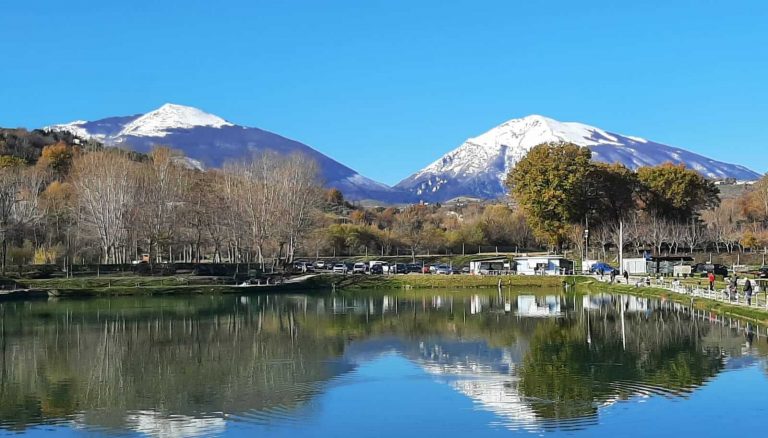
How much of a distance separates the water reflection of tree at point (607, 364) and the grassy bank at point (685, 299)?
7.21 feet

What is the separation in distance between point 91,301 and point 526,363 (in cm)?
3976

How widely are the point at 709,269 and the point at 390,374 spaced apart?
167 ft

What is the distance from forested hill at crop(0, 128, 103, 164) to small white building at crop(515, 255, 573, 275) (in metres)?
84.8

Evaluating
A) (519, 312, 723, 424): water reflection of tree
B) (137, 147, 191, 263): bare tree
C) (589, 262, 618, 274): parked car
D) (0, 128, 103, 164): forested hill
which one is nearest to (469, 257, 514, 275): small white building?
(589, 262, 618, 274): parked car

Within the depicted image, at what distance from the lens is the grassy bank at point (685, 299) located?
3366 centimetres

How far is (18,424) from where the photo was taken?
1803cm

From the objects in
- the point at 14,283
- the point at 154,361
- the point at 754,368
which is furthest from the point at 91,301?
the point at 754,368

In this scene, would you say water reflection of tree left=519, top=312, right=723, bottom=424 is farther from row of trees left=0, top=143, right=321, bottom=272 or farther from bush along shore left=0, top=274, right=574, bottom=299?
row of trees left=0, top=143, right=321, bottom=272

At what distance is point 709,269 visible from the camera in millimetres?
66812

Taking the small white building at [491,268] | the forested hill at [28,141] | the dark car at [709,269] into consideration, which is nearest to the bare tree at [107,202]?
the small white building at [491,268]

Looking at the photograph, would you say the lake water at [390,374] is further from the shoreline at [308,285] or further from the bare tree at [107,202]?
the bare tree at [107,202]

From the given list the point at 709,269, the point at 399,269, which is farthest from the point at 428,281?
the point at 709,269

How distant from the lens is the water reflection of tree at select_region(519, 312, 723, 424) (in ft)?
64.3

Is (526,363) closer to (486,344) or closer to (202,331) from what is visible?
(486,344)
